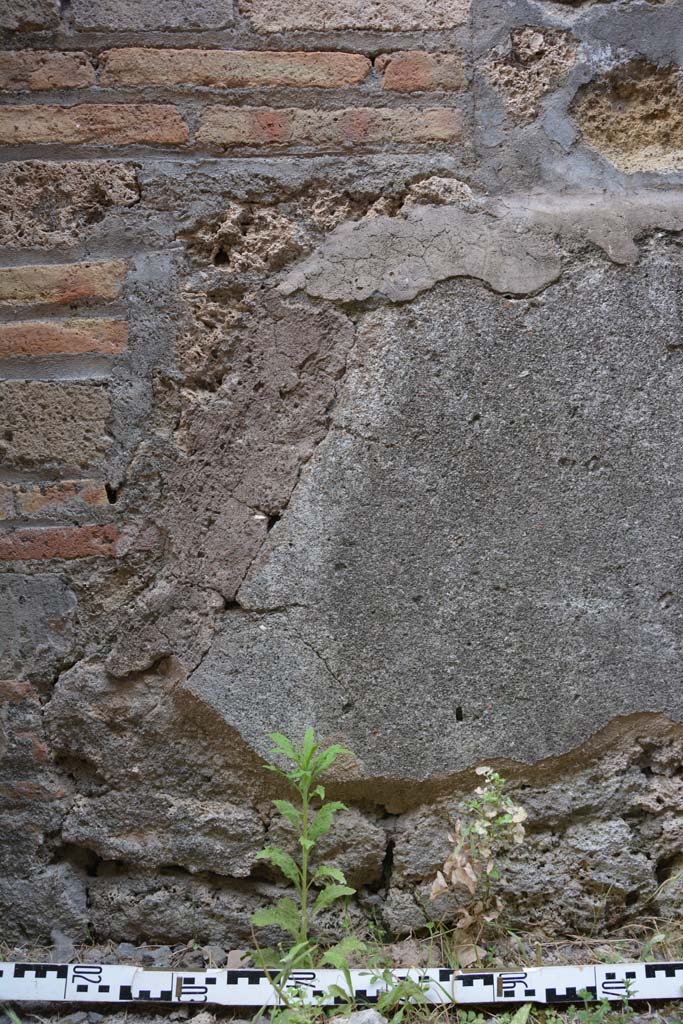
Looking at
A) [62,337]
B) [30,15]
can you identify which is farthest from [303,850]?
[30,15]

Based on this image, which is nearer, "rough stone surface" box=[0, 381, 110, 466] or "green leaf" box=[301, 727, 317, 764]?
"green leaf" box=[301, 727, 317, 764]

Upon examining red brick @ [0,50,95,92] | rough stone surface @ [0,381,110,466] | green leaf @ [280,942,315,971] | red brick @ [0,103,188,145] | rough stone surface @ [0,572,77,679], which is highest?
red brick @ [0,50,95,92]

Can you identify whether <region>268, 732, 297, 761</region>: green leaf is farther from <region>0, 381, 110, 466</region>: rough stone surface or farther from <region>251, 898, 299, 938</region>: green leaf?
<region>0, 381, 110, 466</region>: rough stone surface

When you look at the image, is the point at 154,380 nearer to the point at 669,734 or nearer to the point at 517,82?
the point at 517,82

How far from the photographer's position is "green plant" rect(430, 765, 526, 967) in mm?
1938

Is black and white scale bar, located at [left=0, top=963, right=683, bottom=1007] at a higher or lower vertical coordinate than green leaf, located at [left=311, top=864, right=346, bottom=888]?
lower

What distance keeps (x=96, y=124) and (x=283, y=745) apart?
152 cm

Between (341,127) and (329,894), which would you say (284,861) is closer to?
(329,894)

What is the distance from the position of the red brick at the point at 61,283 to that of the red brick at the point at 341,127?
0.40 meters

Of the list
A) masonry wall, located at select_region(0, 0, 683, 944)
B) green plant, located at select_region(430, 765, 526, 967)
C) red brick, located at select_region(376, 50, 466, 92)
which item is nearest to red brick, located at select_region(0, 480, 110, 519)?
masonry wall, located at select_region(0, 0, 683, 944)

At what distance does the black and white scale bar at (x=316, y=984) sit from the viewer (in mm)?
1869

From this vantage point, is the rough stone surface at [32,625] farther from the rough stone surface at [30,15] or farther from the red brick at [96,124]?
the rough stone surface at [30,15]

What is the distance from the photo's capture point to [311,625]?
204 centimetres

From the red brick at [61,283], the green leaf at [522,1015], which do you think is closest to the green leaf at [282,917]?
the green leaf at [522,1015]
